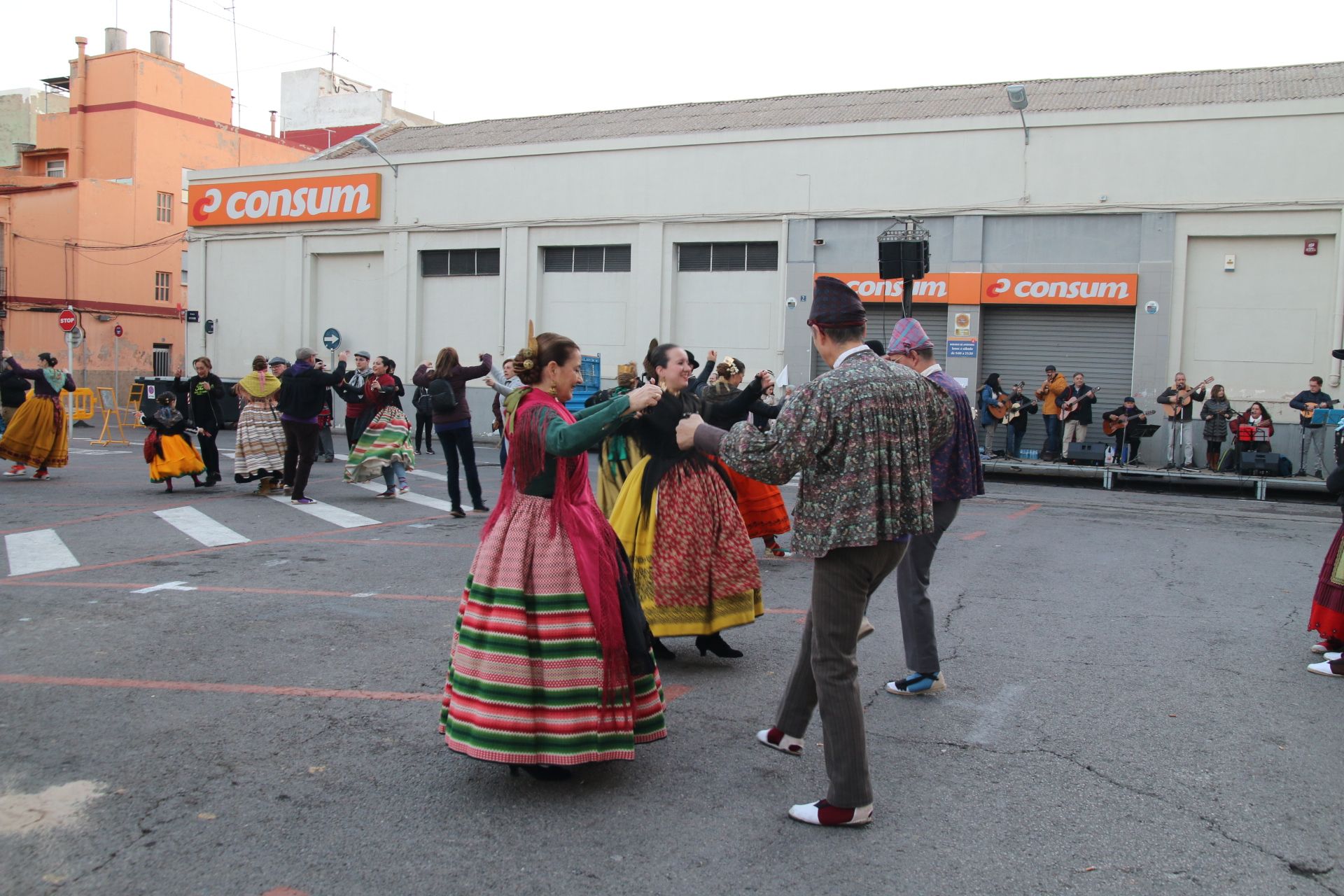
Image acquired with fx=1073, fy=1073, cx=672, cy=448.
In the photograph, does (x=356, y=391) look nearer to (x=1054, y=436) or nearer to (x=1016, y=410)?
(x=1016, y=410)

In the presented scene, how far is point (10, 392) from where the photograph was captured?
51.0ft

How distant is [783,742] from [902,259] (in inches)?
448

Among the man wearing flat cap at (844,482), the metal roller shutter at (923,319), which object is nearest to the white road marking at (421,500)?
the man wearing flat cap at (844,482)

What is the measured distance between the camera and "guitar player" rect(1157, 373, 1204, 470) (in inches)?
739

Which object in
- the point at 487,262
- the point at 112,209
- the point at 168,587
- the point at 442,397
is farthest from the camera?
the point at 112,209

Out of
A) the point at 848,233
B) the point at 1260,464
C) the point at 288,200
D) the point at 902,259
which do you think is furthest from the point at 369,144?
the point at 1260,464

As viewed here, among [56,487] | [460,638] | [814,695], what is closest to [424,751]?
[460,638]

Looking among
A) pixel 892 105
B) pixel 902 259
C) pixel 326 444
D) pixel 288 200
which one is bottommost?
pixel 326 444

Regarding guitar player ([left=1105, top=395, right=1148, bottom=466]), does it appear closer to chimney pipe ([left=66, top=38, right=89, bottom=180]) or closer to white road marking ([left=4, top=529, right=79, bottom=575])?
Result: white road marking ([left=4, top=529, right=79, bottom=575])

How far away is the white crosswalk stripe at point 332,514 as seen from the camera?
1145cm

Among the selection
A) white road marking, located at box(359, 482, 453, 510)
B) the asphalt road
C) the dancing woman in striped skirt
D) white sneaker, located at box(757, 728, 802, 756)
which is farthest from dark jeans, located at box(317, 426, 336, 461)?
white sneaker, located at box(757, 728, 802, 756)

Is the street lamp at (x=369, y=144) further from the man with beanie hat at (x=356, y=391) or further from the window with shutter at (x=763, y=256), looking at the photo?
the man with beanie hat at (x=356, y=391)

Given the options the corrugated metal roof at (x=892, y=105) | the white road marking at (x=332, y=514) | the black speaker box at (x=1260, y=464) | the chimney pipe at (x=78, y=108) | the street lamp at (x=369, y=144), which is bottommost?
the white road marking at (x=332, y=514)

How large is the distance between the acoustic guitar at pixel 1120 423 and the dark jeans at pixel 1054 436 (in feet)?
2.54
